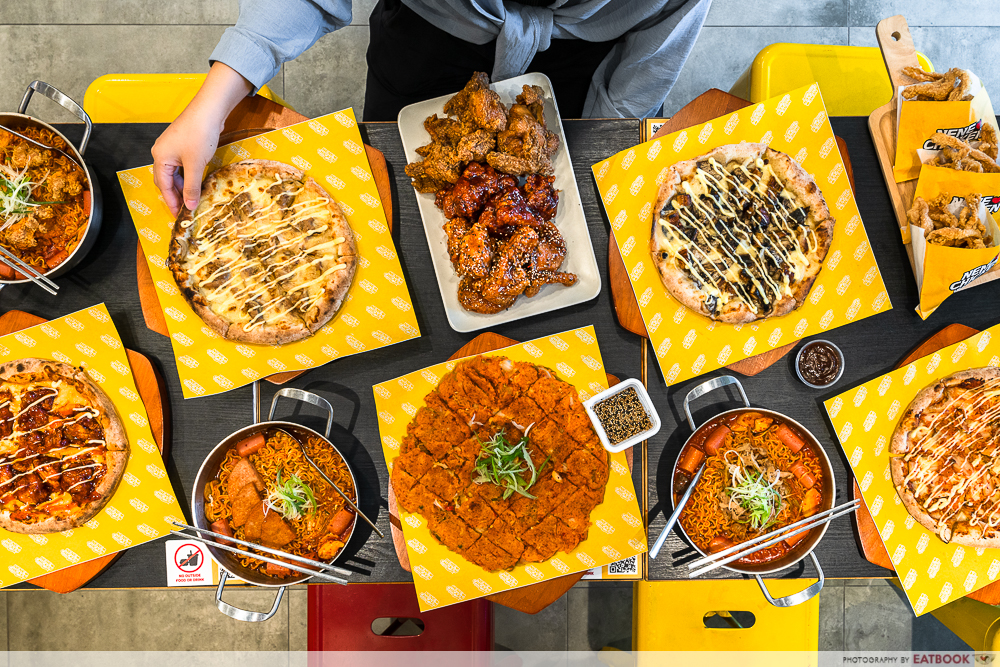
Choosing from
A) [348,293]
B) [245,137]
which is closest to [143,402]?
[348,293]

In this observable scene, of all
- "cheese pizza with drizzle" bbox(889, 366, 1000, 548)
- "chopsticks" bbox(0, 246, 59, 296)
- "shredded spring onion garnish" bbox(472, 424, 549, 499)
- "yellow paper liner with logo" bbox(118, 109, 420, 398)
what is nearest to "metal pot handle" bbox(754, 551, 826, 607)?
"cheese pizza with drizzle" bbox(889, 366, 1000, 548)

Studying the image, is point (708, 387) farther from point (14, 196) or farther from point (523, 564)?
point (14, 196)

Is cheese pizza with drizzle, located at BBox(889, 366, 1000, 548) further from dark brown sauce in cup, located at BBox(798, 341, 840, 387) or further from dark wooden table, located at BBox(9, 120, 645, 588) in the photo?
dark wooden table, located at BBox(9, 120, 645, 588)

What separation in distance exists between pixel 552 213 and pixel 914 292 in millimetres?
1957

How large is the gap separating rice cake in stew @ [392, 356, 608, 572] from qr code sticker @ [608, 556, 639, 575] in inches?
10.3

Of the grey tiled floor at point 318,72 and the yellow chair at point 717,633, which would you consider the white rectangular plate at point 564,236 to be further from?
the grey tiled floor at point 318,72

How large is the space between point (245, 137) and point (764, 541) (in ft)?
10.8

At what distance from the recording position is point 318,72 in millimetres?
4527

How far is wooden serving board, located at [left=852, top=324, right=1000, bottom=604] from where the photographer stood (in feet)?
9.55

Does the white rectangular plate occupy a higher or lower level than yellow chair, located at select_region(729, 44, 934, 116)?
lower

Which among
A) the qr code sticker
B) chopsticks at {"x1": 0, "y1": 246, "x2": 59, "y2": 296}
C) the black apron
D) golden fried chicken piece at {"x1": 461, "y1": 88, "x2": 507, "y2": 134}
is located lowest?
the qr code sticker

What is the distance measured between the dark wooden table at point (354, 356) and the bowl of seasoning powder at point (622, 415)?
204 mm

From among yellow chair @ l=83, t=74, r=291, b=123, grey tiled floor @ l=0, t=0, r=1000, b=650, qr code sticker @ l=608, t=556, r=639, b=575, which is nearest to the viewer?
qr code sticker @ l=608, t=556, r=639, b=575

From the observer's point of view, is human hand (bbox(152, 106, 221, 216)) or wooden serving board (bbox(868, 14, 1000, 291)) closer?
human hand (bbox(152, 106, 221, 216))
